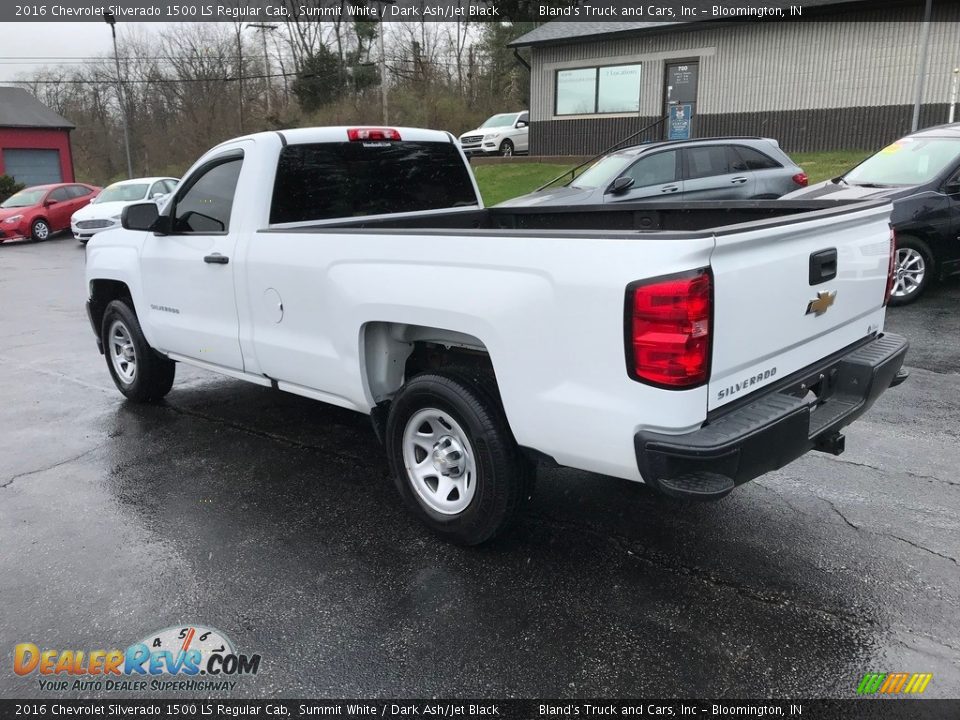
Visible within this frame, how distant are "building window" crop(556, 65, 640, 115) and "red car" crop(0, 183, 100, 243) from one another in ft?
49.7

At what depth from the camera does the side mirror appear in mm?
5242

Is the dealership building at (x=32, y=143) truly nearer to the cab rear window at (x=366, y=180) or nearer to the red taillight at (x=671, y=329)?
the cab rear window at (x=366, y=180)

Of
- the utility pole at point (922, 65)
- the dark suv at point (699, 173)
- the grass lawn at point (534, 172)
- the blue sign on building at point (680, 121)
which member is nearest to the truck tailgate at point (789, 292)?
the dark suv at point (699, 173)

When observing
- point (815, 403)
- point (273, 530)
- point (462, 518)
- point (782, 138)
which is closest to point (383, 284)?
point (462, 518)

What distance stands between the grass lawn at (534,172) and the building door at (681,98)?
3122 millimetres

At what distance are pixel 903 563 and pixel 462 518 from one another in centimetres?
200

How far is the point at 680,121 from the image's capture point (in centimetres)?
2217

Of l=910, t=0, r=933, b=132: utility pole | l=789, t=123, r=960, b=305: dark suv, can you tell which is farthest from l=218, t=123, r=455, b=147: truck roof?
l=910, t=0, r=933, b=132: utility pole

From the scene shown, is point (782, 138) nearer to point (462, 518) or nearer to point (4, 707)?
point (462, 518)

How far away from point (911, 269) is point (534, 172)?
15.2 metres

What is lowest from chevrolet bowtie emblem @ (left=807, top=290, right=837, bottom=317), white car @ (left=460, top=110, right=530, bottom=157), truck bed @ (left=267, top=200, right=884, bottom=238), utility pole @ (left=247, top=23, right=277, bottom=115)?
chevrolet bowtie emblem @ (left=807, top=290, right=837, bottom=317)

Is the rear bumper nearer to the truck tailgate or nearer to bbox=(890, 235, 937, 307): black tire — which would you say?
the truck tailgate

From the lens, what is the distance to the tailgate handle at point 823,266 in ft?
10.6

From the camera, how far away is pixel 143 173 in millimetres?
46812
